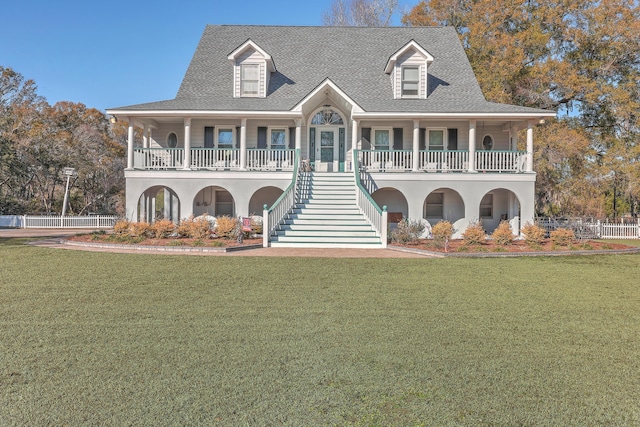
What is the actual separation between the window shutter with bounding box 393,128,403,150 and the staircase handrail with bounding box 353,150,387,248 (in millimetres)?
2961

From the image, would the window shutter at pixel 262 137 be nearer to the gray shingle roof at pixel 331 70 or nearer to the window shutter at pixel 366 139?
the gray shingle roof at pixel 331 70

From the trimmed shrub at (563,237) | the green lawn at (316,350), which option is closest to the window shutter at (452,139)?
the trimmed shrub at (563,237)

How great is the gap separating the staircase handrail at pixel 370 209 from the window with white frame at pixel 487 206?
6.81m

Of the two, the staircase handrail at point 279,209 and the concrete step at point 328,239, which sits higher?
the staircase handrail at point 279,209

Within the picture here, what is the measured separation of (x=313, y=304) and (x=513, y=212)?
15069 mm

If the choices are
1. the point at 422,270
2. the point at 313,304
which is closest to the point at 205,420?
the point at 313,304

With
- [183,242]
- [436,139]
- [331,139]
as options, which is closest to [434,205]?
[436,139]

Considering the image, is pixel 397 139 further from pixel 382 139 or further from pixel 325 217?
pixel 325 217

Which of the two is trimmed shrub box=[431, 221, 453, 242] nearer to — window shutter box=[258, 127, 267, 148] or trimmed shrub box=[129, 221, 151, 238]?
window shutter box=[258, 127, 267, 148]

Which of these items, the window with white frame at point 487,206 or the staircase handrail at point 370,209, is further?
the window with white frame at point 487,206

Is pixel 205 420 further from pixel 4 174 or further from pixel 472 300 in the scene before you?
pixel 4 174

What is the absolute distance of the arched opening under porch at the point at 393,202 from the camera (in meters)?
19.5

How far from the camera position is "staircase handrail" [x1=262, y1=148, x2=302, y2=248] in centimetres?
1399

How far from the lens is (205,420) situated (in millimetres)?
3135
